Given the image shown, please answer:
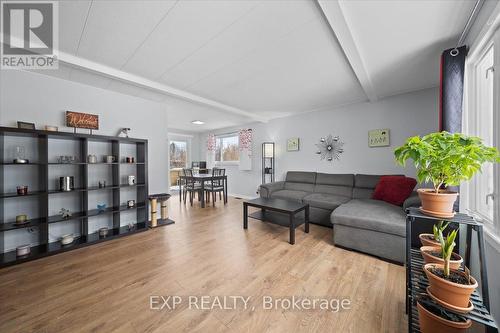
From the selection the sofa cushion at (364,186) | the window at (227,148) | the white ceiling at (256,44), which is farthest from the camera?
the window at (227,148)

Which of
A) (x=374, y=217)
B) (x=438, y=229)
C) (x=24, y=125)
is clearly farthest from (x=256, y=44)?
(x=24, y=125)

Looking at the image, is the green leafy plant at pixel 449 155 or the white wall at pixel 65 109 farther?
the white wall at pixel 65 109

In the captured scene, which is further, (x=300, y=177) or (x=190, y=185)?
(x=190, y=185)

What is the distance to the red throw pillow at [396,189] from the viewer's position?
8.71ft

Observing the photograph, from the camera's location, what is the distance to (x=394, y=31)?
5.40ft

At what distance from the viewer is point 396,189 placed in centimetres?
271

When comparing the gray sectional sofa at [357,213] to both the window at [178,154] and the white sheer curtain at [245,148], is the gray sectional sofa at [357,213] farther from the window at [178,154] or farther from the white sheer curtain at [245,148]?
the window at [178,154]

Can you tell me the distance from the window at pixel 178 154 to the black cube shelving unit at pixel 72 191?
12.3 feet

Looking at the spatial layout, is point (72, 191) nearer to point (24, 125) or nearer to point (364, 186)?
point (24, 125)

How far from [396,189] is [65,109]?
4885 mm

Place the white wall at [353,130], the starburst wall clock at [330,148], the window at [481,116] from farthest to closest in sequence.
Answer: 1. the starburst wall clock at [330,148]
2. the white wall at [353,130]
3. the window at [481,116]

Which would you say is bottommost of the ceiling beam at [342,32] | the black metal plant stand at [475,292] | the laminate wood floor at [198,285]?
the laminate wood floor at [198,285]

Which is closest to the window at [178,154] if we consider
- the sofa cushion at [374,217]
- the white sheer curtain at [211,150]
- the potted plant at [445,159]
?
the white sheer curtain at [211,150]

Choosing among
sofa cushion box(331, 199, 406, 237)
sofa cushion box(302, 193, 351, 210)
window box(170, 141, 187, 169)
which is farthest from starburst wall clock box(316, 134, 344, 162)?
window box(170, 141, 187, 169)
